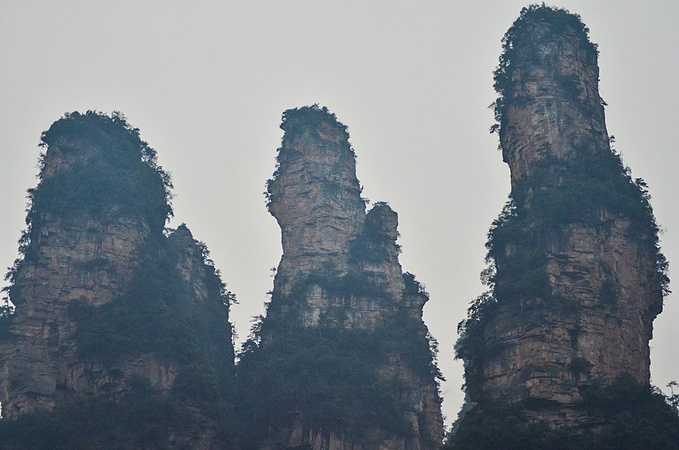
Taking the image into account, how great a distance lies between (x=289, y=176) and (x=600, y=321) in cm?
2847

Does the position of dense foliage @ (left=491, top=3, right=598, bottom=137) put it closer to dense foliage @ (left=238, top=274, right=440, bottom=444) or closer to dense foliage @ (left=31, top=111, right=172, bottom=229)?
dense foliage @ (left=238, top=274, right=440, bottom=444)

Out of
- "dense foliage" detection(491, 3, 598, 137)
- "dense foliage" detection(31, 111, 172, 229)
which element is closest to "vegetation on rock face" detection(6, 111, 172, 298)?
"dense foliage" detection(31, 111, 172, 229)

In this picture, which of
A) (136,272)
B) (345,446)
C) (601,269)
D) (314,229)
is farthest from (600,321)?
(136,272)

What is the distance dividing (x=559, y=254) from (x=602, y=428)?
10108 millimetres

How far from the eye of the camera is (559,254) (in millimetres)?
65000

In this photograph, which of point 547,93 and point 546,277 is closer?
point 546,277

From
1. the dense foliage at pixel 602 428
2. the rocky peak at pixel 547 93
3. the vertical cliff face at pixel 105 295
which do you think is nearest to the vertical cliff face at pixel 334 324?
the vertical cliff face at pixel 105 295

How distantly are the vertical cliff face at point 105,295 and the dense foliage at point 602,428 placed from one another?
19.6 meters

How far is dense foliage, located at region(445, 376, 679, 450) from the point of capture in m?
58.6

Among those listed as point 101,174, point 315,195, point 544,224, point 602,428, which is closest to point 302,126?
point 315,195

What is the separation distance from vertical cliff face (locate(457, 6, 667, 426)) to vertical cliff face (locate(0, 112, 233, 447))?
750 inches

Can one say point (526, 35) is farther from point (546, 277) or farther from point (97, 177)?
point (97, 177)

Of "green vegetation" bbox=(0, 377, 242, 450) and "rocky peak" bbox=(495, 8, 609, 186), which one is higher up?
"rocky peak" bbox=(495, 8, 609, 186)

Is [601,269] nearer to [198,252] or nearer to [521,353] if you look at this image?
[521,353]
